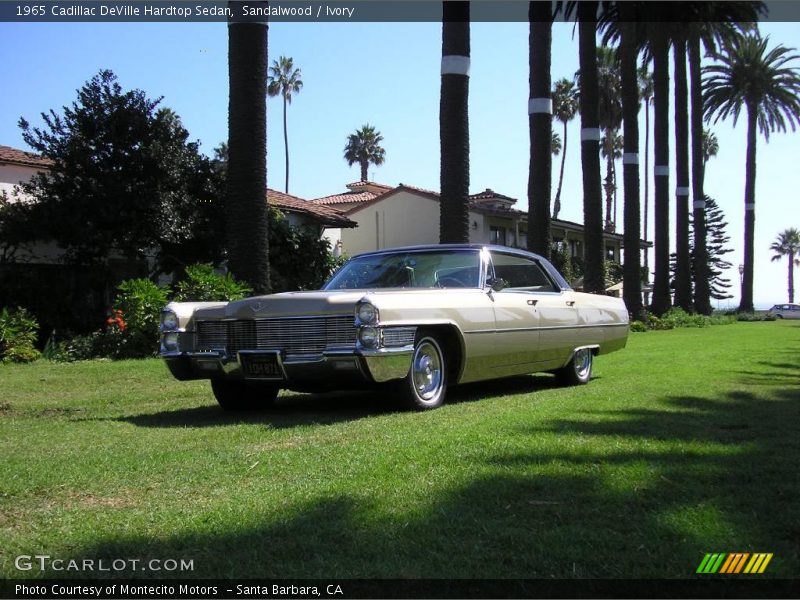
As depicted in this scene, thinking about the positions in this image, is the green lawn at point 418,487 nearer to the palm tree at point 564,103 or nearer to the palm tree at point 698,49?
the palm tree at point 698,49

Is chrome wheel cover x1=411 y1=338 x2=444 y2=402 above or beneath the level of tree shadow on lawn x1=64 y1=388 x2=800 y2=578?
above

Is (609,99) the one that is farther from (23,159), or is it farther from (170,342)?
(170,342)

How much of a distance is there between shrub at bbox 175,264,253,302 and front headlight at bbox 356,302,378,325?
23.3ft

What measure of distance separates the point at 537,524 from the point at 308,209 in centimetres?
2430

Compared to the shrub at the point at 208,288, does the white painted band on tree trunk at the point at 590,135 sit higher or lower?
higher

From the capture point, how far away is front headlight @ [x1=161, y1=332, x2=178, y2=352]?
7.68m

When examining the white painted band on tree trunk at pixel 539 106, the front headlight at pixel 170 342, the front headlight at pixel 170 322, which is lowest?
the front headlight at pixel 170 342

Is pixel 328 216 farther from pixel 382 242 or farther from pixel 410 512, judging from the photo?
pixel 410 512

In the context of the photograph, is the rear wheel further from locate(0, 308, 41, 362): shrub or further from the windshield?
locate(0, 308, 41, 362): shrub

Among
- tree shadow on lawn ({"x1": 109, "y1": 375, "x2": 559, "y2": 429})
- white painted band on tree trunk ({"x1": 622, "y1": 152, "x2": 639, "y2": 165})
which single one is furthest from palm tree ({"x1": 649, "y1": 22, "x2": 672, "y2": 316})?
tree shadow on lawn ({"x1": 109, "y1": 375, "x2": 559, "y2": 429})

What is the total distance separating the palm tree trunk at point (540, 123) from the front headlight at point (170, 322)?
14776mm

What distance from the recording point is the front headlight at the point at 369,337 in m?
6.93

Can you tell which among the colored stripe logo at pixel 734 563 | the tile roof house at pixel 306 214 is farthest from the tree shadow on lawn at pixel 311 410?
the tile roof house at pixel 306 214

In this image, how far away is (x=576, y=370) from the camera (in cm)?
1001
